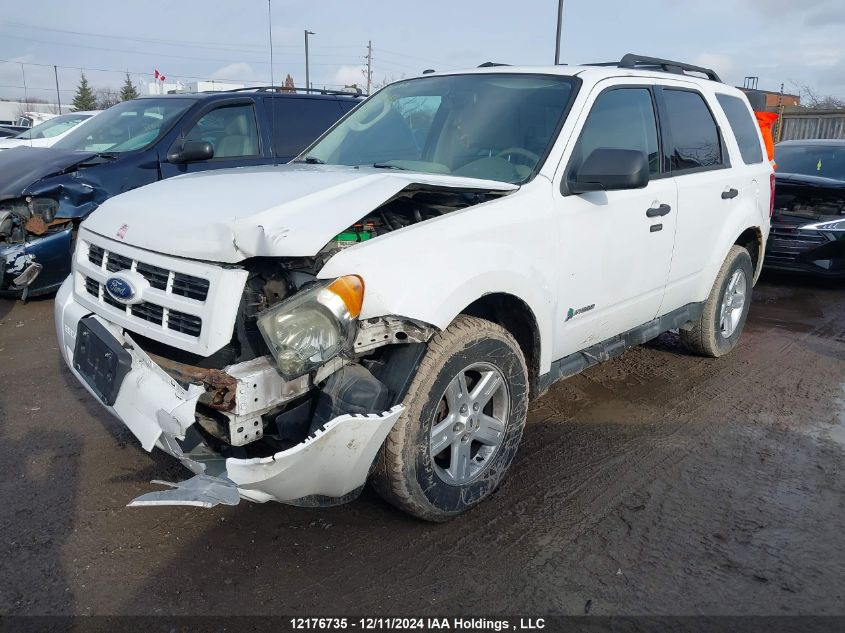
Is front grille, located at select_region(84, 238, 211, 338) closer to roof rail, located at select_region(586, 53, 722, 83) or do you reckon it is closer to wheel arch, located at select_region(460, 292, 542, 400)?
wheel arch, located at select_region(460, 292, 542, 400)

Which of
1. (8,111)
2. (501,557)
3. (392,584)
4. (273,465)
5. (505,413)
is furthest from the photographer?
(8,111)

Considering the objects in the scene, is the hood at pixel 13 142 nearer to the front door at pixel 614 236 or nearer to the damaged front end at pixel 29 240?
the damaged front end at pixel 29 240

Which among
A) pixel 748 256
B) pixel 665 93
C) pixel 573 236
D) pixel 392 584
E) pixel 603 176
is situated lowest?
pixel 392 584

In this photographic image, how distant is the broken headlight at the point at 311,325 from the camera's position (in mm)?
2381

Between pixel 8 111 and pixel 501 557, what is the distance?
70283mm

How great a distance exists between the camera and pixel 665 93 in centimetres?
431

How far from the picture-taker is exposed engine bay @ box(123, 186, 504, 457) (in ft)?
7.83

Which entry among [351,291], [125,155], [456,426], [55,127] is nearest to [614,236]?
[456,426]

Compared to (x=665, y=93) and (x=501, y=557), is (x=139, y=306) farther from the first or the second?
(x=665, y=93)

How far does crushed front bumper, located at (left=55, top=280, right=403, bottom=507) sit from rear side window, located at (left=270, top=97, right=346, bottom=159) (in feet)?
15.4

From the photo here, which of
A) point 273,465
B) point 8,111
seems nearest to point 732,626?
point 273,465

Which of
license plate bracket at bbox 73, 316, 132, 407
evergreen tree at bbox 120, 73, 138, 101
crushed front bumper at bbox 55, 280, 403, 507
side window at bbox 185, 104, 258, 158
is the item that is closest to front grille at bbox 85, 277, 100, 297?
license plate bracket at bbox 73, 316, 132, 407

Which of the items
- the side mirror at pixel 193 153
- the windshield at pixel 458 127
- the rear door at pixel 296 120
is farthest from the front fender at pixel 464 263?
the rear door at pixel 296 120

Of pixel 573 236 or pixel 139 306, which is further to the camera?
pixel 573 236
